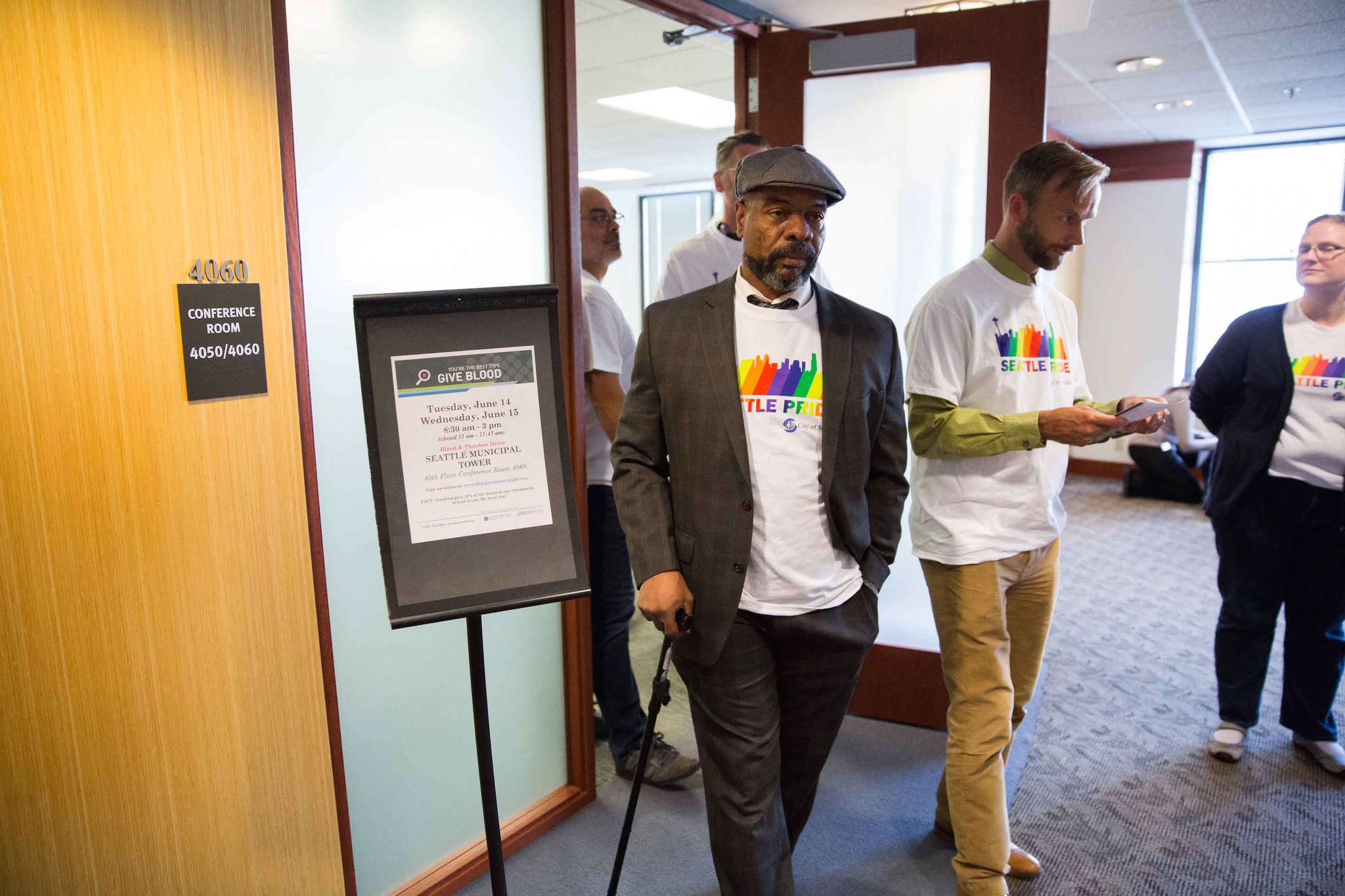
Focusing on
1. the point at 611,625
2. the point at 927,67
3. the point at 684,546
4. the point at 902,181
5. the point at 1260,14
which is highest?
the point at 1260,14

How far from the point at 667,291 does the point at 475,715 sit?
1.74m

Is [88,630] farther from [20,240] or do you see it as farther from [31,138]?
[31,138]

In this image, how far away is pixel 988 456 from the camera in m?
1.94

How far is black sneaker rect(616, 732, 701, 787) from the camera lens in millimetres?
2594

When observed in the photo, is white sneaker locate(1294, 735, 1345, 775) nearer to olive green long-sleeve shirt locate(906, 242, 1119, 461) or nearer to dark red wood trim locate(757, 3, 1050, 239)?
olive green long-sleeve shirt locate(906, 242, 1119, 461)

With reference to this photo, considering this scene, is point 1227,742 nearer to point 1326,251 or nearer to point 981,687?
point 981,687

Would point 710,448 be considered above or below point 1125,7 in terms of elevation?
below

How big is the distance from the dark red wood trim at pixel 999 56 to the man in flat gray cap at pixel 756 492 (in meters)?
1.32

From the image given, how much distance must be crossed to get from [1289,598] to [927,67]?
2.02 m

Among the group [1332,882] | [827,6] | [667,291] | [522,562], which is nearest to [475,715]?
[522,562]

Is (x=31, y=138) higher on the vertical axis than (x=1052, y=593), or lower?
higher

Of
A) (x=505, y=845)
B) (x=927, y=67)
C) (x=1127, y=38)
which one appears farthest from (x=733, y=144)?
(x=1127, y=38)

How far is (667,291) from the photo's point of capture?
2883mm

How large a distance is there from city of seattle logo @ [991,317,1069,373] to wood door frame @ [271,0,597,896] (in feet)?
3.27
